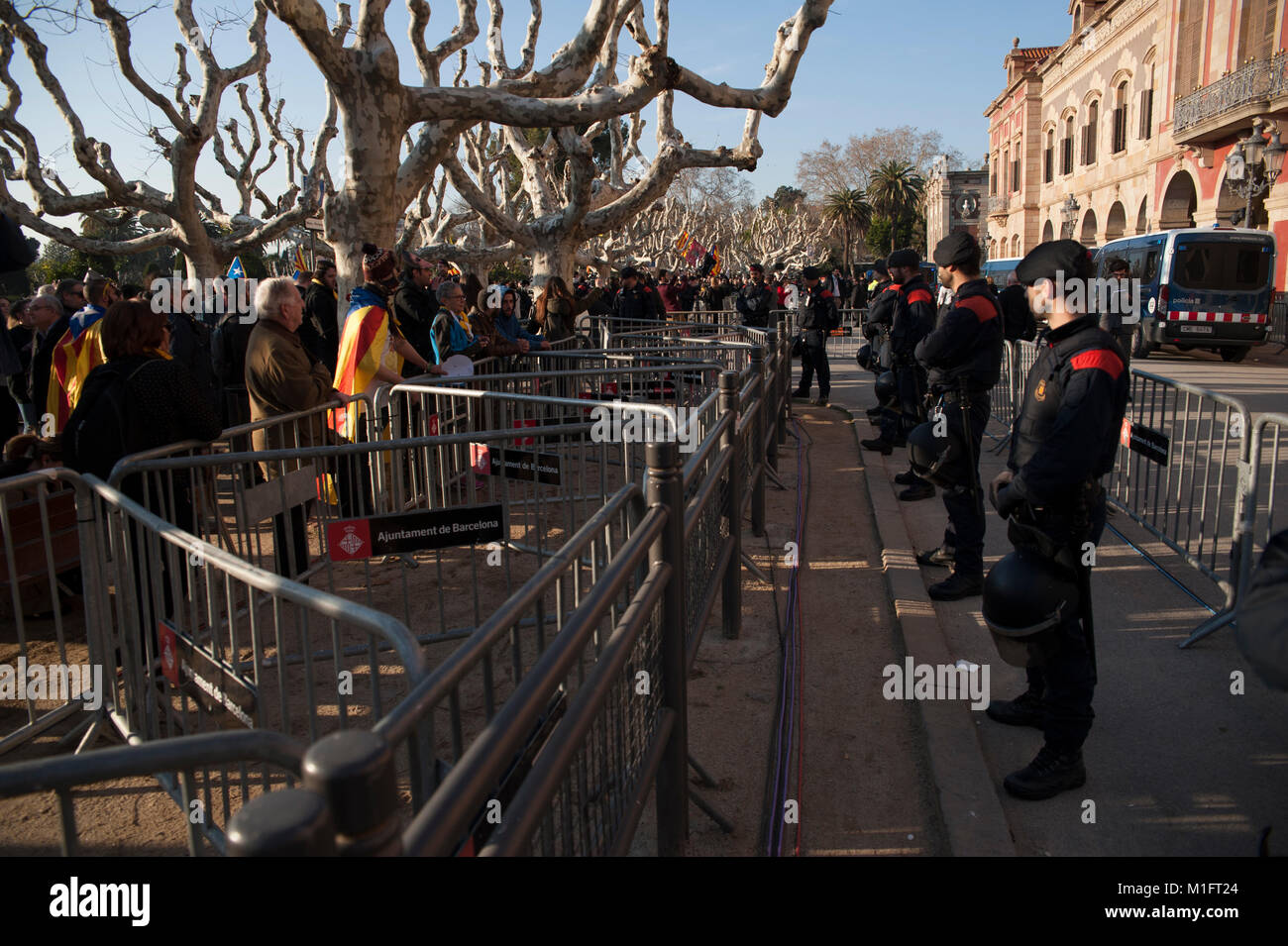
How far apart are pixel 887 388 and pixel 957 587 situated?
4.44m

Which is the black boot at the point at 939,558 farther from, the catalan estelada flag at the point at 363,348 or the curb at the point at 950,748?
the catalan estelada flag at the point at 363,348

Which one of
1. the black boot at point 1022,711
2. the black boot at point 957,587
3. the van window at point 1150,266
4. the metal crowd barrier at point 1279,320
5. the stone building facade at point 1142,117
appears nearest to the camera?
the black boot at point 1022,711

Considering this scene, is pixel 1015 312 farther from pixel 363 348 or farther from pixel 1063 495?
pixel 363 348

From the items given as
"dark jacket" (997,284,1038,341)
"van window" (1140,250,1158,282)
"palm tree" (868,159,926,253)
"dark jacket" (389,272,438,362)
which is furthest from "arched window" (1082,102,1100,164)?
"dark jacket" (389,272,438,362)

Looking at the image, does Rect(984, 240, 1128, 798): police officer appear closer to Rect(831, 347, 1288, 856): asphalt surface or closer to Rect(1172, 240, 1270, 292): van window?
Rect(831, 347, 1288, 856): asphalt surface

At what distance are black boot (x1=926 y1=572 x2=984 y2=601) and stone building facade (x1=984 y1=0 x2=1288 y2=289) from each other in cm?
2042

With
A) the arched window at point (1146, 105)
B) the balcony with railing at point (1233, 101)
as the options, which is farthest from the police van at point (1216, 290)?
the arched window at point (1146, 105)

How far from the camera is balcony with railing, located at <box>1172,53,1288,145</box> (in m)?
24.1

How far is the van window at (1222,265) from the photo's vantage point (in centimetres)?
1958

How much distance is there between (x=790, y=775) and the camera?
3.55 meters

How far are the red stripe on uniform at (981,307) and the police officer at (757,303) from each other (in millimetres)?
9620

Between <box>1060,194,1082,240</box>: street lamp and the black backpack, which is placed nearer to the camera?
the black backpack

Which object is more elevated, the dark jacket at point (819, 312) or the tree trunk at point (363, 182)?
the tree trunk at point (363, 182)
